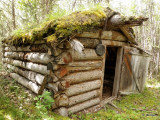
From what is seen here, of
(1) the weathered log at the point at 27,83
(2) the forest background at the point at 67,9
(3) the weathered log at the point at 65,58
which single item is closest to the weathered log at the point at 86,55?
(3) the weathered log at the point at 65,58

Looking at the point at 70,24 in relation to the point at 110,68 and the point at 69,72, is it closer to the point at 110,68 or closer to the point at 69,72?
the point at 69,72

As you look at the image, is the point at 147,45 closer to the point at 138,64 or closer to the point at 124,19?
the point at 138,64

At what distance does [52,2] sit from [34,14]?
234cm

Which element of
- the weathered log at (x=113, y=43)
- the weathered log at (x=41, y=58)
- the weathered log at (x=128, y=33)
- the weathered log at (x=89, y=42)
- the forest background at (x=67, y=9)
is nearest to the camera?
the weathered log at (x=41, y=58)

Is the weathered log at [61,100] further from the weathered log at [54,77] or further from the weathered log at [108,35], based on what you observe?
the weathered log at [108,35]

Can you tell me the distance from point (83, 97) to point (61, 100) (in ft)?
3.09

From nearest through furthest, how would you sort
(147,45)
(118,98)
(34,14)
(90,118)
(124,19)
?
(124,19), (90,118), (118,98), (34,14), (147,45)

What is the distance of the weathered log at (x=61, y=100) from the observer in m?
3.40

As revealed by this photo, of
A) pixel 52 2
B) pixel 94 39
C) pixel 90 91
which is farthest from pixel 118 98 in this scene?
pixel 52 2

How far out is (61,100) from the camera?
3.45m

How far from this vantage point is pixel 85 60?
4.15 metres

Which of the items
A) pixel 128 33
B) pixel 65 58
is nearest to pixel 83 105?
pixel 65 58

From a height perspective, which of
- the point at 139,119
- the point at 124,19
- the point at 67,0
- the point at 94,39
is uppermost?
the point at 67,0

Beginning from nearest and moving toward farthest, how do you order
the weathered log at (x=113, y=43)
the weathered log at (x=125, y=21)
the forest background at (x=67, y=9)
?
1. the weathered log at (x=125, y=21)
2. the weathered log at (x=113, y=43)
3. the forest background at (x=67, y=9)
